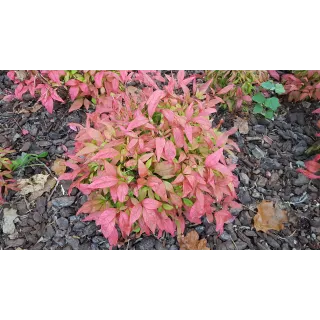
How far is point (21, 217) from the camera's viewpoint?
7.62 ft

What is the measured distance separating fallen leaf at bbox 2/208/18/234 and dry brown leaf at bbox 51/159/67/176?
0.35 m

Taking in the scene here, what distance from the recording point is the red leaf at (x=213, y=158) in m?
1.74

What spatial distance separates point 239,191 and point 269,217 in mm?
239

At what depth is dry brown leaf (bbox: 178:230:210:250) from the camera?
7.20 feet

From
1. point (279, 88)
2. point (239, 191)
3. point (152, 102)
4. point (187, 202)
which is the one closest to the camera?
point (152, 102)

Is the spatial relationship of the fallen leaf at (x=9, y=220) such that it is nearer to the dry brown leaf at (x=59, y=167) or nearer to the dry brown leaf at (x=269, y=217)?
the dry brown leaf at (x=59, y=167)

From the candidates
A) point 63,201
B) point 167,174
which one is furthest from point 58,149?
point 167,174

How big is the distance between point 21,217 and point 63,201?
0.85 ft

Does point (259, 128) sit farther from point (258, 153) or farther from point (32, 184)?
point (32, 184)

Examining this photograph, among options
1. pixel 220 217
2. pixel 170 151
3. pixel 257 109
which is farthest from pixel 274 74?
pixel 170 151

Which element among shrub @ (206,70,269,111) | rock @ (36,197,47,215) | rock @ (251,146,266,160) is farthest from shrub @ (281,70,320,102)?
rock @ (36,197,47,215)

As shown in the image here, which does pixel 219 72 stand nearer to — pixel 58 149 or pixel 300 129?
pixel 300 129

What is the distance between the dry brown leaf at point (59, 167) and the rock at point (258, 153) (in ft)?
4.12

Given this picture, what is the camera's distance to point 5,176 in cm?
246
